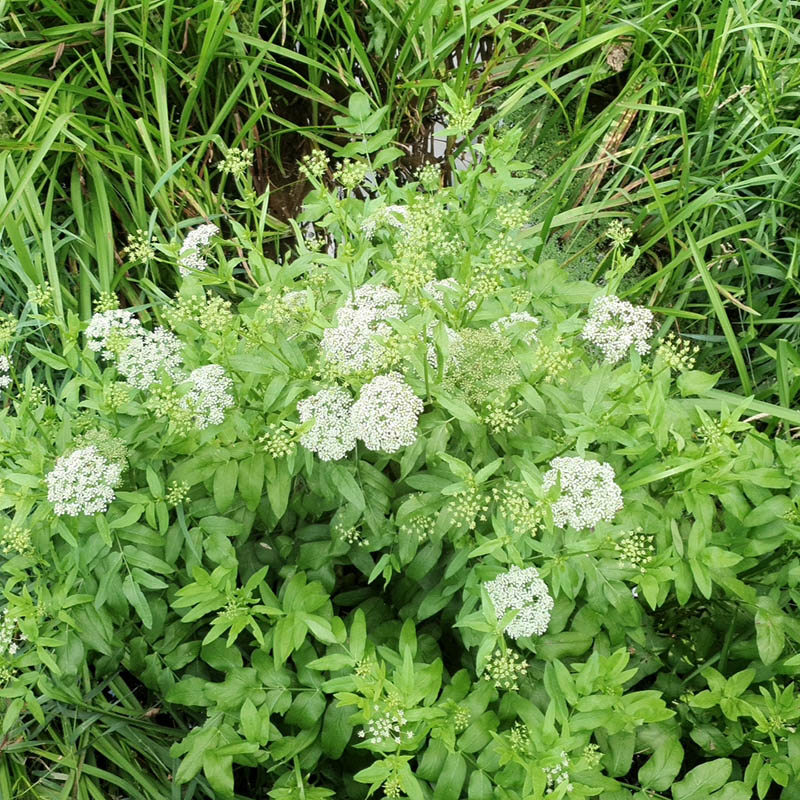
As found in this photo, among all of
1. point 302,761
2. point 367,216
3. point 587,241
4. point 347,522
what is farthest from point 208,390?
point 587,241

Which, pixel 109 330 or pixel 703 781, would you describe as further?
pixel 109 330

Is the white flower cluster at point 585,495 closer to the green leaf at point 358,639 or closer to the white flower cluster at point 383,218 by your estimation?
the green leaf at point 358,639

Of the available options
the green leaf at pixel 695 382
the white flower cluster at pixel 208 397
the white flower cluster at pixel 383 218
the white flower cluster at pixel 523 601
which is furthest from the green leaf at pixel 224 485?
the green leaf at pixel 695 382

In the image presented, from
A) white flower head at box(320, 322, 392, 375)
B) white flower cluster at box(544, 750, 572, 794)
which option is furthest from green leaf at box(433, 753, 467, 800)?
white flower head at box(320, 322, 392, 375)

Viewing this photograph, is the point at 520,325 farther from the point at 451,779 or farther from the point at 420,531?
the point at 451,779

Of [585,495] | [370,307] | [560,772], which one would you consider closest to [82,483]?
[370,307]

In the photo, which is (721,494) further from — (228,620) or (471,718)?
(228,620)
